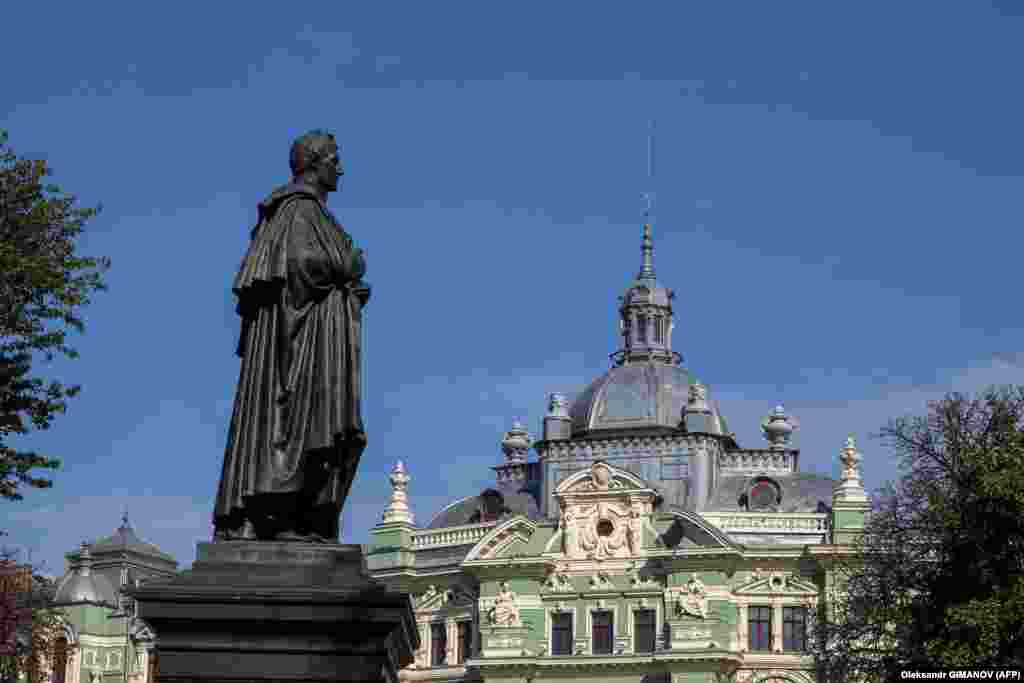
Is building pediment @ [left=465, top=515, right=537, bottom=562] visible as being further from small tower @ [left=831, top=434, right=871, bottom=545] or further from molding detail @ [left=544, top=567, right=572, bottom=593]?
small tower @ [left=831, top=434, right=871, bottom=545]

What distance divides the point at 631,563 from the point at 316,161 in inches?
1967

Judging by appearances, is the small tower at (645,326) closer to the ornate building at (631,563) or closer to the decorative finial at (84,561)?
the ornate building at (631,563)

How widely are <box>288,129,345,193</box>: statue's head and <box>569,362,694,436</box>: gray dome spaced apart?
5518 centimetres

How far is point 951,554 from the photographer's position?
3878 centimetres

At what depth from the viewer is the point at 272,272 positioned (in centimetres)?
1257

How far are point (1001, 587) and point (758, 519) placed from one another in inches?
985

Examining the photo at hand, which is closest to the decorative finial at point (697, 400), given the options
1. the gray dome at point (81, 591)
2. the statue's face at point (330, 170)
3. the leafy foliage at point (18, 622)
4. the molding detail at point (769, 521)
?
the molding detail at point (769, 521)

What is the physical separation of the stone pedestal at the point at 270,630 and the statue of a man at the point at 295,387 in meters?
0.66

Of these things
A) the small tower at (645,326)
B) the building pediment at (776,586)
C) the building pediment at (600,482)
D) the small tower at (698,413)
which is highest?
the small tower at (645,326)

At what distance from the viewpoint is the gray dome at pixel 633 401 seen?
68688 mm

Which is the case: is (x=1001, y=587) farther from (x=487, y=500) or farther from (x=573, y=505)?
(x=487, y=500)

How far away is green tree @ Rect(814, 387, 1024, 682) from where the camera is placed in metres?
36.4

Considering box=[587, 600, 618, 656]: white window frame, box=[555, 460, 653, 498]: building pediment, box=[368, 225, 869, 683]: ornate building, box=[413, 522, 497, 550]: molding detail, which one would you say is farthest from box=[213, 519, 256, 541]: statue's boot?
box=[413, 522, 497, 550]: molding detail

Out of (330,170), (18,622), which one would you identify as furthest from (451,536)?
(330,170)
